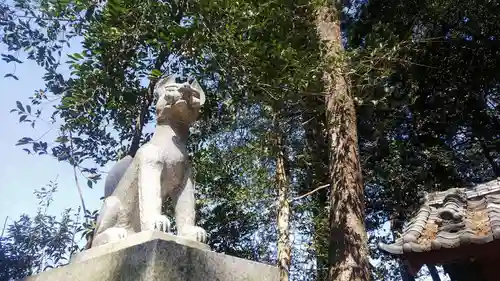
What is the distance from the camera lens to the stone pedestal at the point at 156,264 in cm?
211

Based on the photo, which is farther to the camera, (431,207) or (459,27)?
(459,27)

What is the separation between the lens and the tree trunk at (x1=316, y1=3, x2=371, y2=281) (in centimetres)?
461

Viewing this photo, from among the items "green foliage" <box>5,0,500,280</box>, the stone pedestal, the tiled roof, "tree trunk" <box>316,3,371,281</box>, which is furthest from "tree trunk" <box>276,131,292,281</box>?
the stone pedestal

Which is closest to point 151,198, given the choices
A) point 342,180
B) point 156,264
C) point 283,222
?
point 156,264

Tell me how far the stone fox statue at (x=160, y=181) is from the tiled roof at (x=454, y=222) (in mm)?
2039

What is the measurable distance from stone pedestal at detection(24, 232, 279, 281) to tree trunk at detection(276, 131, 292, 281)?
4528 millimetres

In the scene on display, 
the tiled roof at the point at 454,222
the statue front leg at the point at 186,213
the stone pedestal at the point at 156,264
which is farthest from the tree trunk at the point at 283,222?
the stone pedestal at the point at 156,264

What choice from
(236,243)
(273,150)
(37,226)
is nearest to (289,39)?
(273,150)

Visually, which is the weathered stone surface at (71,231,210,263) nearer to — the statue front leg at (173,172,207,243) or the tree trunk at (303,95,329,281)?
the statue front leg at (173,172,207,243)

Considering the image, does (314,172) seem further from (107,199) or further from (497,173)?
Answer: (107,199)

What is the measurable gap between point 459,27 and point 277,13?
191 inches

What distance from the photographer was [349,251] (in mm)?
4617

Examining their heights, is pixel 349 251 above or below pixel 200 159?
below

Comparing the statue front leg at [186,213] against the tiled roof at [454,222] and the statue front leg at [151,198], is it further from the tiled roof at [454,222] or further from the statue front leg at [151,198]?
the tiled roof at [454,222]
